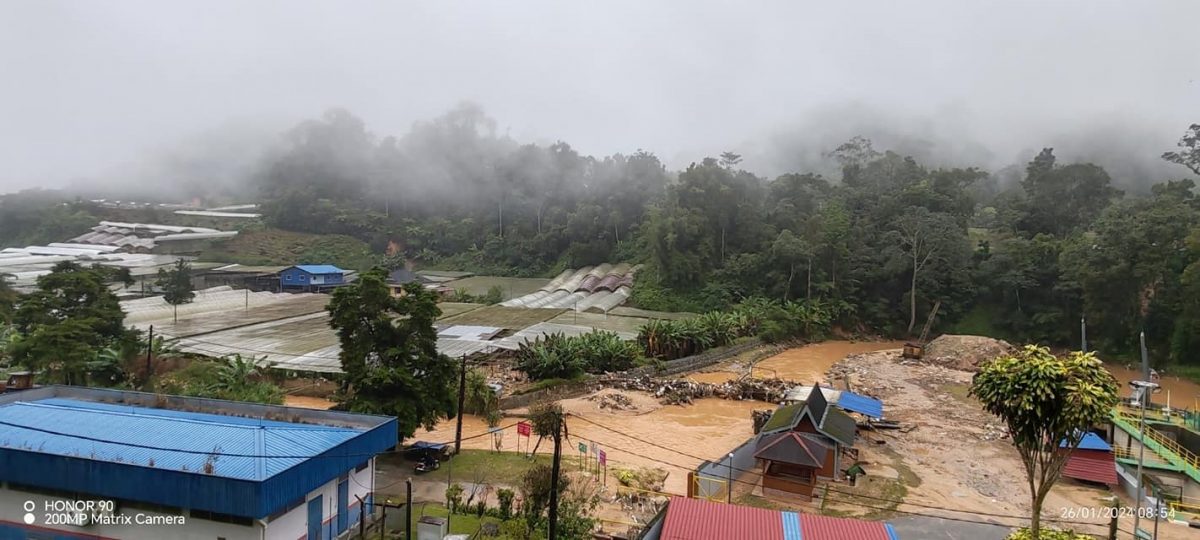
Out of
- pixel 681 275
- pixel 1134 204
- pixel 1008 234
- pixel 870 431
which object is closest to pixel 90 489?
pixel 870 431

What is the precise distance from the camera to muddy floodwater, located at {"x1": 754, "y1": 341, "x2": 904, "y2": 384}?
3247cm

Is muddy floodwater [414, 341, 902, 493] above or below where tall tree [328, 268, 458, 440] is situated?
below

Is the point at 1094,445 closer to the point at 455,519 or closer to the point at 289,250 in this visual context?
the point at 455,519

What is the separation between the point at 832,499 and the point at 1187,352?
2939 cm

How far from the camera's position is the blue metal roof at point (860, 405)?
2056cm

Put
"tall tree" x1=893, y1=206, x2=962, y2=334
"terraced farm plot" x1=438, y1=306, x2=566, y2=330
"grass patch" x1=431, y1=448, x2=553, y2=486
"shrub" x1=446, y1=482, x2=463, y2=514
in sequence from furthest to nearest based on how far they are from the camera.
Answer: "tall tree" x1=893, y1=206, x2=962, y2=334 < "terraced farm plot" x1=438, y1=306, x2=566, y2=330 < "grass patch" x1=431, y1=448, x2=553, y2=486 < "shrub" x1=446, y1=482, x2=463, y2=514

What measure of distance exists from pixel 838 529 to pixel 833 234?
3653cm

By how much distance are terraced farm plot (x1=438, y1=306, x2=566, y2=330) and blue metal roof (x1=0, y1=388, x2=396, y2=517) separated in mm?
20731

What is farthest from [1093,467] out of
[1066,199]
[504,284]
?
[504,284]

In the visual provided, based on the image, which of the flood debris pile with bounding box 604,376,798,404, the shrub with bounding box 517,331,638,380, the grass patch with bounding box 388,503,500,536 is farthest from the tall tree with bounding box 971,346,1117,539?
the shrub with bounding box 517,331,638,380

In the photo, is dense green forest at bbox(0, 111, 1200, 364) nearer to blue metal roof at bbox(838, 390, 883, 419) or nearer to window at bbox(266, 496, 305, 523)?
blue metal roof at bbox(838, 390, 883, 419)

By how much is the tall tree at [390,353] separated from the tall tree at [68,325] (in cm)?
1137

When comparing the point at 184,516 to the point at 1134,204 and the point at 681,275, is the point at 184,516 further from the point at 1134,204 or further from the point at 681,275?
the point at 1134,204

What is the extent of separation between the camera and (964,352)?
34.4m
